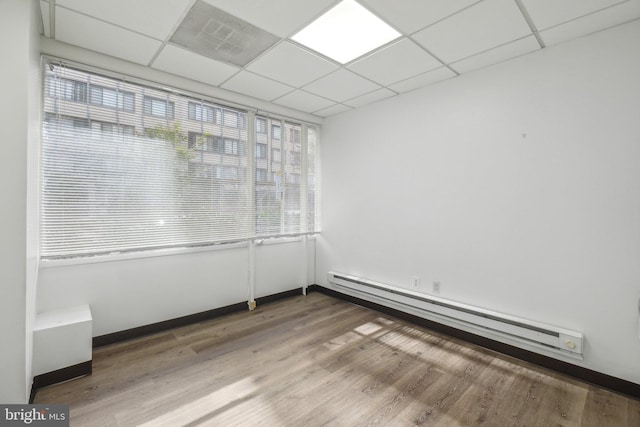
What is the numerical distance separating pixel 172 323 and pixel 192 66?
8.93 ft

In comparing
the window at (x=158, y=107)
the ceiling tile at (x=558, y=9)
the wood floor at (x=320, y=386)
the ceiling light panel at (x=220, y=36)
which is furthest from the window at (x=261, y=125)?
the ceiling tile at (x=558, y=9)

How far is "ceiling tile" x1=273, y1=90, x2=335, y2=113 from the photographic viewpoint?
3616 millimetres

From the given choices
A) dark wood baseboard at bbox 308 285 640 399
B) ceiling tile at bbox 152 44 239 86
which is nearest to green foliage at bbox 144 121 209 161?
ceiling tile at bbox 152 44 239 86

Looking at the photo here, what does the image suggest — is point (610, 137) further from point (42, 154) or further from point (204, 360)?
point (42, 154)

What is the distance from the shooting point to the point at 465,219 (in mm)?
3033

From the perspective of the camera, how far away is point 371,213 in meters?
3.93

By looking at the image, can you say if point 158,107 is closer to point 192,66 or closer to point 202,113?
point 202,113

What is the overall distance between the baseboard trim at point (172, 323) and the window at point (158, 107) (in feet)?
7.29

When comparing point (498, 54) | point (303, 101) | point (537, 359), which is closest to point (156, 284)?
point (303, 101)

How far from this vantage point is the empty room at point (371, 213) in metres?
2.01

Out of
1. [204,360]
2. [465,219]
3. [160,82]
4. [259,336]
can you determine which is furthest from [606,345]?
[160,82]

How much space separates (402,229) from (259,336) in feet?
6.73

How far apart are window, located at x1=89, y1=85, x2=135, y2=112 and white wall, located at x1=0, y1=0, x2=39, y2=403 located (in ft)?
3.04

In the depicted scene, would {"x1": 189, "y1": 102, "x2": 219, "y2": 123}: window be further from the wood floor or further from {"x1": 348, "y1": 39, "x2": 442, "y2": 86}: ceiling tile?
the wood floor
